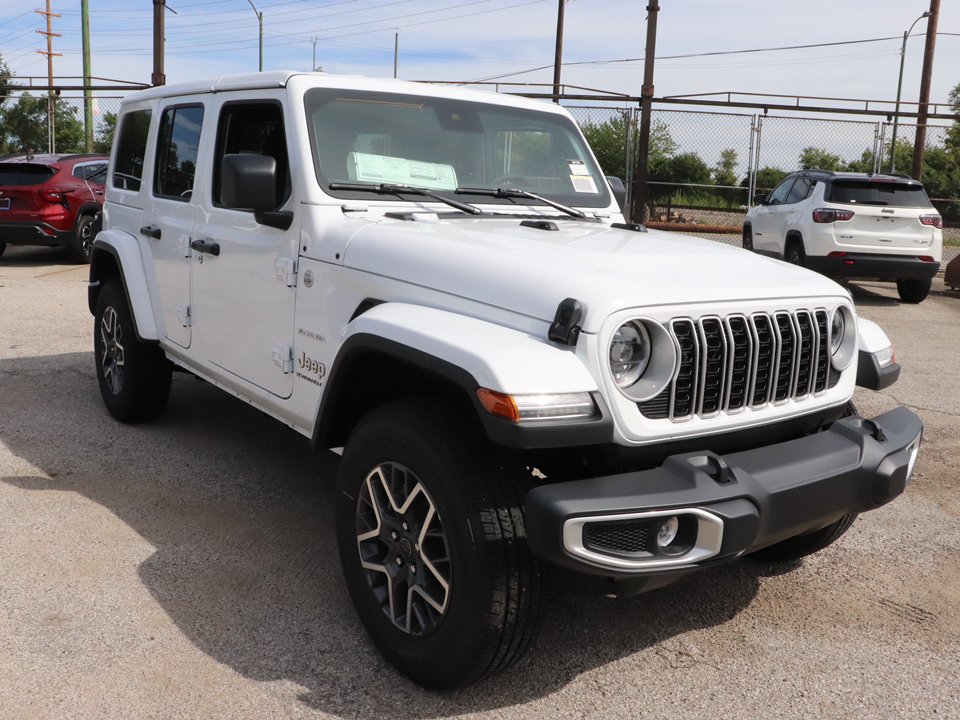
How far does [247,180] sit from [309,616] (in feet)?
5.31

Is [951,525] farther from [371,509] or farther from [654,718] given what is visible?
[371,509]

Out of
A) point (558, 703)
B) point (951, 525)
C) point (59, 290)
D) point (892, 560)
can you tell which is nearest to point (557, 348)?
point (558, 703)

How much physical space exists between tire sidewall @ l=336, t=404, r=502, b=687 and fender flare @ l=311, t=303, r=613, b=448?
213mm

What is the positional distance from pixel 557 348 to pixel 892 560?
7.55ft

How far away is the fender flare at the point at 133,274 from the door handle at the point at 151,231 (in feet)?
0.64

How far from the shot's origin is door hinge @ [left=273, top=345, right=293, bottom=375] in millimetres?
3633

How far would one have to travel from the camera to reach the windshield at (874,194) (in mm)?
11773

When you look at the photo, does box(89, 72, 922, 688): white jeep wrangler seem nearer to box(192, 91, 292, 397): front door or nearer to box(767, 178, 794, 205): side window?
box(192, 91, 292, 397): front door

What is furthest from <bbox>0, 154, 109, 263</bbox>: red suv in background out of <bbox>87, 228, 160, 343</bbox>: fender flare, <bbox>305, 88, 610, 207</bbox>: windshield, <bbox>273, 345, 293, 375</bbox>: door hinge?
<bbox>273, 345, 293, 375</bbox>: door hinge

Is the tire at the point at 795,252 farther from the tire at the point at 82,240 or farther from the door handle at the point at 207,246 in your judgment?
the tire at the point at 82,240

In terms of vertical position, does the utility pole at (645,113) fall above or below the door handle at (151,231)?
above

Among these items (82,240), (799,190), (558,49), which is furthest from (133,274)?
(558,49)

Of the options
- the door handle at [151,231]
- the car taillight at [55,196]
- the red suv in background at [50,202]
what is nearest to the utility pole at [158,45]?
the red suv in background at [50,202]

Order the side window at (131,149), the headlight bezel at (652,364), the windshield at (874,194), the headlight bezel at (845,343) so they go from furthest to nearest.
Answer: the windshield at (874,194), the side window at (131,149), the headlight bezel at (845,343), the headlight bezel at (652,364)
